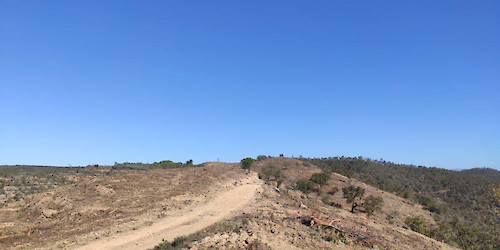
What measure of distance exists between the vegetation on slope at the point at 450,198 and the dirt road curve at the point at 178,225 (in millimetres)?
18377

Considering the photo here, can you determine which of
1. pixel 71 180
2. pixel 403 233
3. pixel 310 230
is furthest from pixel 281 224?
pixel 71 180

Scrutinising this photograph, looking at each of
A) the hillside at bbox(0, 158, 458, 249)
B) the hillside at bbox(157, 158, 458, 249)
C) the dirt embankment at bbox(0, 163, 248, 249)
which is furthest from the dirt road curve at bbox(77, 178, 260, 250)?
the hillside at bbox(157, 158, 458, 249)

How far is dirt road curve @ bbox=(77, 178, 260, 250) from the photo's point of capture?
15383 mm

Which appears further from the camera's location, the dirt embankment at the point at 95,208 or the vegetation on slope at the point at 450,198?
the vegetation on slope at the point at 450,198

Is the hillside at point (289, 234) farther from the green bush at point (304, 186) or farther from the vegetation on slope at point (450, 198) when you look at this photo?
the green bush at point (304, 186)

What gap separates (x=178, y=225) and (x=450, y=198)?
64.2 meters

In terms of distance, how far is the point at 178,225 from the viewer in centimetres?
1886

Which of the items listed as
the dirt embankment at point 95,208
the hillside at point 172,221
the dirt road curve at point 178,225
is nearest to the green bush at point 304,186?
the hillside at point 172,221

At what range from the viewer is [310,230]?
17875 mm

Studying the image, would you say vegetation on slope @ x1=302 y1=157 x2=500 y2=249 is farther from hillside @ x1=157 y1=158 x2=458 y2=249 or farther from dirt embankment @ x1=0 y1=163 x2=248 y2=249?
dirt embankment @ x1=0 y1=163 x2=248 y2=249

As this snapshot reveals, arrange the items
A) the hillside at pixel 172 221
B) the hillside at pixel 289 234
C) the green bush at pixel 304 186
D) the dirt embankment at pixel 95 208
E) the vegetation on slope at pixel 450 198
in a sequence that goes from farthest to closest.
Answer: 1. the green bush at pixel 304 186
2. the vegetation on slope at pixel 450 198
3. the dirt embankment at pixel 95 208
4. the hillside at pixel 172 221
5. the hillside at pixel 289 234

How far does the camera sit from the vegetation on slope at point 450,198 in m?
29.0

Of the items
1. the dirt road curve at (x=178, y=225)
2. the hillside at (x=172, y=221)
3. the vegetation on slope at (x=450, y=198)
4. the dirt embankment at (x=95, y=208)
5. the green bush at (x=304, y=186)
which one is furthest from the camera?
the green bush at (x=304, y=186)

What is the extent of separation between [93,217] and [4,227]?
186 inches
